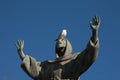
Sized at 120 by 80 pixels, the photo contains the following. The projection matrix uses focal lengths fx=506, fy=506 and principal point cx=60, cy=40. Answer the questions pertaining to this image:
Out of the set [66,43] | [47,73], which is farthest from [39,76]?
[66,43]

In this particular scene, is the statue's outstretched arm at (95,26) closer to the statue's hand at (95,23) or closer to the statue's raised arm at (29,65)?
the statue's hand at (95,23)

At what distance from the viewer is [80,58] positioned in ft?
52.9

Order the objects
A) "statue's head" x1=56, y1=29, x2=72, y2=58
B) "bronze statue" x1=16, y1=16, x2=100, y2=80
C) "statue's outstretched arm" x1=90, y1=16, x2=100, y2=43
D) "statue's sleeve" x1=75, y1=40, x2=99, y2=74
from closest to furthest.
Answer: "statue's outstretched arm" x1=90, y1=16, x2=100, y2=43, "statue's sleeve" x1=75, y1=40, x2=99, y2=74, "bronze statue" x1=16, y1=16, x2=100, y2=80, "statue's head" x1=56, y1=29, x2=72, y2=58

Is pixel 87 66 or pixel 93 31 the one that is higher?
pixel 93 31

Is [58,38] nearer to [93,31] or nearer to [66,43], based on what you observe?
[66,43]

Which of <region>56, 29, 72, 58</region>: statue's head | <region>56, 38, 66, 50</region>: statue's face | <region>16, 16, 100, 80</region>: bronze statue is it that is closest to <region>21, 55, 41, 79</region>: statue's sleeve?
<region>16, 16, 100, 80</region>: bronze statue

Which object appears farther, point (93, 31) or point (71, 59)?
point (71, 59)

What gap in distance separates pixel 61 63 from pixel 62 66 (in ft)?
0.45

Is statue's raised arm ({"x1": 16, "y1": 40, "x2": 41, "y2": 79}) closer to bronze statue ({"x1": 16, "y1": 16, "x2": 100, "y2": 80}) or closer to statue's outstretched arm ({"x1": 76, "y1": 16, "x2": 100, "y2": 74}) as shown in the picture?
bronze statue ({"x1": 16, "y1": 16, "x2": 100, "y2": 80})

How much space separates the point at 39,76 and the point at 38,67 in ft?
1.07

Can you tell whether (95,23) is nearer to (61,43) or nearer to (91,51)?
→ (91,51)

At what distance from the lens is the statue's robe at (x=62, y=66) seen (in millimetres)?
16062

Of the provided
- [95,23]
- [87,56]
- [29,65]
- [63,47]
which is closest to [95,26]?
[95,23]

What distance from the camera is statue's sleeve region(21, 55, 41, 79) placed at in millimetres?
16438
